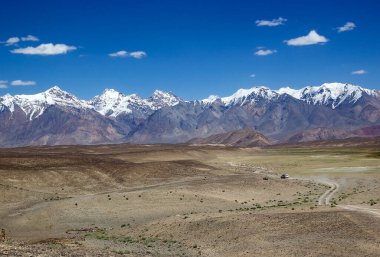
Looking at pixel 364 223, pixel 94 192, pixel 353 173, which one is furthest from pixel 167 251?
pixel 353 173

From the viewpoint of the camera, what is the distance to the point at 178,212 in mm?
56062

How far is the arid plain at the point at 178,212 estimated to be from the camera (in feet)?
120

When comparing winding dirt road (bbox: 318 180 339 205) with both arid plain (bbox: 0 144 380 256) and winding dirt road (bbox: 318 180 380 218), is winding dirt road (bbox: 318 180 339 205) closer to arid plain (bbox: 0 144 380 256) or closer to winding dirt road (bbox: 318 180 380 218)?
winding dirt road (bbox: 318 180 380 218)

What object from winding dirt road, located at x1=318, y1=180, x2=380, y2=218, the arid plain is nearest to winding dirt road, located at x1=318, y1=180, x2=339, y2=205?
winding dirt road, located at x1=318, y1=180, x2=380, y2=218

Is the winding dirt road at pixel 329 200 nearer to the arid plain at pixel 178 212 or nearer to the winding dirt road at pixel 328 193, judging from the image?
the winding dirt road at pixel 328 193

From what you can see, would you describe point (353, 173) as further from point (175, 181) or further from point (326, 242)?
point (326, 242)

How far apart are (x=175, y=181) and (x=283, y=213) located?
45.3m

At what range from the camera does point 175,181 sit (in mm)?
89875

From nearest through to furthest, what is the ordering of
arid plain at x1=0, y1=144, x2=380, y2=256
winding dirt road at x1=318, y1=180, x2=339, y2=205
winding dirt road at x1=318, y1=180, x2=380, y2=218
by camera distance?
1. arid plain at x1=0, y1=144, x2=380, y2=256
2. winding dirt road at x1=318, y1=180, x2=380, y2=218
3. winding dirt road at x1=318, y1=180, x2=339, y2=205

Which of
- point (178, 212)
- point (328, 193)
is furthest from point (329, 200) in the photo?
point (178, 212)

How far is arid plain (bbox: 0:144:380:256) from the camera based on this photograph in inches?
1437

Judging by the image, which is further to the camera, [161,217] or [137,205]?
[137,205]

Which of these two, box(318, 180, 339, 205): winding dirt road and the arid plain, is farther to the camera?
box(318, 180, 339, 205): winding dirt road

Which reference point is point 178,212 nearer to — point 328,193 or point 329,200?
point 329,200
